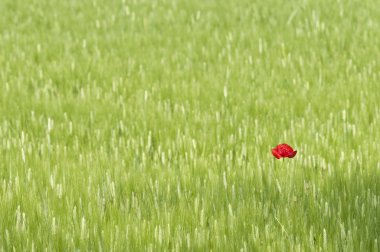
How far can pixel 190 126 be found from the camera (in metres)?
5.65

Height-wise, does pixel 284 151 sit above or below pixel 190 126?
below

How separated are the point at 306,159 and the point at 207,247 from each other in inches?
48.2

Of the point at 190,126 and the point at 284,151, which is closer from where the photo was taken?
the point at 284,151

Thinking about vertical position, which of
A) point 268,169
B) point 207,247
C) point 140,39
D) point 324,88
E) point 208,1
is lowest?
point 207,247

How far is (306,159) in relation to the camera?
4539 millimetres

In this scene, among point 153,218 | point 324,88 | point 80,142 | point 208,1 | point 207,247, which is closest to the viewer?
point 207,247

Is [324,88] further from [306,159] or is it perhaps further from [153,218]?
[153,218]

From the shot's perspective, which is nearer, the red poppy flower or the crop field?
the crop field

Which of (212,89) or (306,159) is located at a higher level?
(212,89)

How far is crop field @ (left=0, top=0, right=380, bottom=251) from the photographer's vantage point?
12.3ft

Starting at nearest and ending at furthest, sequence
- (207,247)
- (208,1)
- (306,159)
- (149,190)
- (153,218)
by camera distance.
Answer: (207,247) < (153,218) < (149,190) < (306,159) < (208,1)

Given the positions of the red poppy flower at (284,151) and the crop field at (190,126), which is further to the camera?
the red poppy flower at (284,151)

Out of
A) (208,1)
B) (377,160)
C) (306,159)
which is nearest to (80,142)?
(306,159)

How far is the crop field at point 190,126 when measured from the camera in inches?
147
